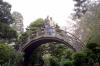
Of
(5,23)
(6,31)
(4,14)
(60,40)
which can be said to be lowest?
(60,40)

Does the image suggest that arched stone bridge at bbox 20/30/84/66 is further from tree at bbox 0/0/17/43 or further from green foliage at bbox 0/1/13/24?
green foliage at bbox 0/1/13/24

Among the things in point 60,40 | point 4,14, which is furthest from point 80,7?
point 4,14

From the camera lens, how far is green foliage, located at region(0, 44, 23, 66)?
1630 centimetres

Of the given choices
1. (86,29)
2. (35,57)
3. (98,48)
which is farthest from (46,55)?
(98,48)

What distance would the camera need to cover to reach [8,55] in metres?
17.1

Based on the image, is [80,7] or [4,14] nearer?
[4,14]

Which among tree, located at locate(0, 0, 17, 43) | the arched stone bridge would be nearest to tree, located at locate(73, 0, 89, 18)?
the arched stone bridge

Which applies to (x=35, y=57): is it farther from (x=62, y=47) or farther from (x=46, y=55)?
(x=62, y=47)

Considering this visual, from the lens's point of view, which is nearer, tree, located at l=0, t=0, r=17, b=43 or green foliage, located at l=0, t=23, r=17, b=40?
green foliage, located at l=0, t=23, r=17, b=40

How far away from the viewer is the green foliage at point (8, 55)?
16.3 m

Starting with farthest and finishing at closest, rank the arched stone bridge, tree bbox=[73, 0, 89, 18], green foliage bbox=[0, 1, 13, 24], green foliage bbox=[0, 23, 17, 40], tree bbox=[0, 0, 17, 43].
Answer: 1. tree bbox=[73, 0, 89, 18]
2. the arched stone bridge
3. green foliage bbox=[0, 1, 13, 24]
4. tree bbox=[0, 0, 17, 43]
5. green foliage bbox=[0, 23, 17, 40]

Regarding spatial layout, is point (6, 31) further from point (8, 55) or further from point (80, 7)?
point (80, 7)

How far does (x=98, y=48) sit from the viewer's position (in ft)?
40.8

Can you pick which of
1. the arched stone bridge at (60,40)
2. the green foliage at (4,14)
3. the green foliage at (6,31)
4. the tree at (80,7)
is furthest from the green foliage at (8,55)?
the tree at (80,7)
